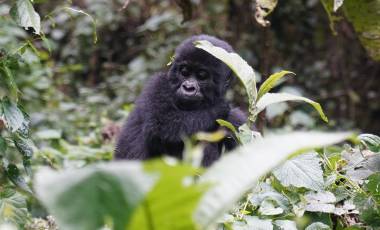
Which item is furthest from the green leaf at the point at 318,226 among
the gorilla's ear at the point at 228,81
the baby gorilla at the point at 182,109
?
the gorilla's ear at the point at 228,81

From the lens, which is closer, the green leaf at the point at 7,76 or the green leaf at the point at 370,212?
the green leaf at the point at 370,212

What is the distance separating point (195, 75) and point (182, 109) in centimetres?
24

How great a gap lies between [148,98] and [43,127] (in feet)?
8.15

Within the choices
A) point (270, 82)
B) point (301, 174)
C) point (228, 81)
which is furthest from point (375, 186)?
point (228, 81)

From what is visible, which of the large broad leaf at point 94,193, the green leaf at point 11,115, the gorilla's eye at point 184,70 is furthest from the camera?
the gorilla's eye at point 184,70

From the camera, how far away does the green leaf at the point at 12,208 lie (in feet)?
7.62

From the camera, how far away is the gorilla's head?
4109 mm

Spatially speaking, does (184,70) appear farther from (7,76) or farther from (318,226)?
(318,226)

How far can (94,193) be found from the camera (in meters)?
0.96

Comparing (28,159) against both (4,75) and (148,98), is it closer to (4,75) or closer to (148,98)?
(4,75)

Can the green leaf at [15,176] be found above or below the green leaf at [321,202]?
below

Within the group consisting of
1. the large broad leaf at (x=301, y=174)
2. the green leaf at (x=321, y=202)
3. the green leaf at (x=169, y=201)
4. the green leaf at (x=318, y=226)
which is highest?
the green leaf at (x=169, y=201)

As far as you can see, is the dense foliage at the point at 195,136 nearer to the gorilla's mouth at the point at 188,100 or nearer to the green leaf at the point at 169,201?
the green leaf at the point at 169,201

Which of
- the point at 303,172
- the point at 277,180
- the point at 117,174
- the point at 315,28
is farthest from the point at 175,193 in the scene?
the point at 315,28
